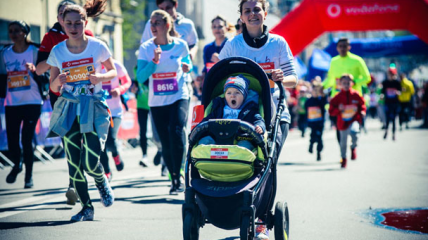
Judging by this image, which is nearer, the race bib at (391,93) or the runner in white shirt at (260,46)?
the runner in white shirt at (260,46)

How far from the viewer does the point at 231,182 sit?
451 centimetres

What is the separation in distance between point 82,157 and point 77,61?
976 millimetres

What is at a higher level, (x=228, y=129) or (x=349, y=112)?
(x=228, y=129)

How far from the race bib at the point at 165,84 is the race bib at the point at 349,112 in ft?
15.7

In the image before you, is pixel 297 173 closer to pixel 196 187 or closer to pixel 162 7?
pixel 162 7

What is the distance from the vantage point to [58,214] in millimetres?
6562

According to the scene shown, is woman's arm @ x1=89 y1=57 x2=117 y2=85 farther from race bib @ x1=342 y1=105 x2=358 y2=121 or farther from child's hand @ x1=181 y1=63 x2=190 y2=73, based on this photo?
race bib @ x1=342 y1=105 x2=358 y2=121

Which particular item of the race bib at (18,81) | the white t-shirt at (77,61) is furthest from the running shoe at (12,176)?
the white t-shirt at (77,61)

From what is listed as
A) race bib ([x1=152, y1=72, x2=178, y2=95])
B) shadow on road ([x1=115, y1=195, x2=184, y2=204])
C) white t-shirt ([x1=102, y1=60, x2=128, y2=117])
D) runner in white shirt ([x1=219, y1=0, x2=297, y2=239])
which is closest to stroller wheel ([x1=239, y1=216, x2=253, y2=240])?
runner in white shirt ([x1=219, y1=0, x2=297, y2=239])

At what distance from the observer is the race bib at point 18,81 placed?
8.84 metres

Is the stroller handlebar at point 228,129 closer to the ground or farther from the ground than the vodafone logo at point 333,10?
closer to the ground

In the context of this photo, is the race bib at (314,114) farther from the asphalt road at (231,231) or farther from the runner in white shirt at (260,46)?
the runner in white shirt at (260,46)

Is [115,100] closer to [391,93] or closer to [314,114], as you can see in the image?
[314,114]

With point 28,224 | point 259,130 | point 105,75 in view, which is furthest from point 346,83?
point 259,130
